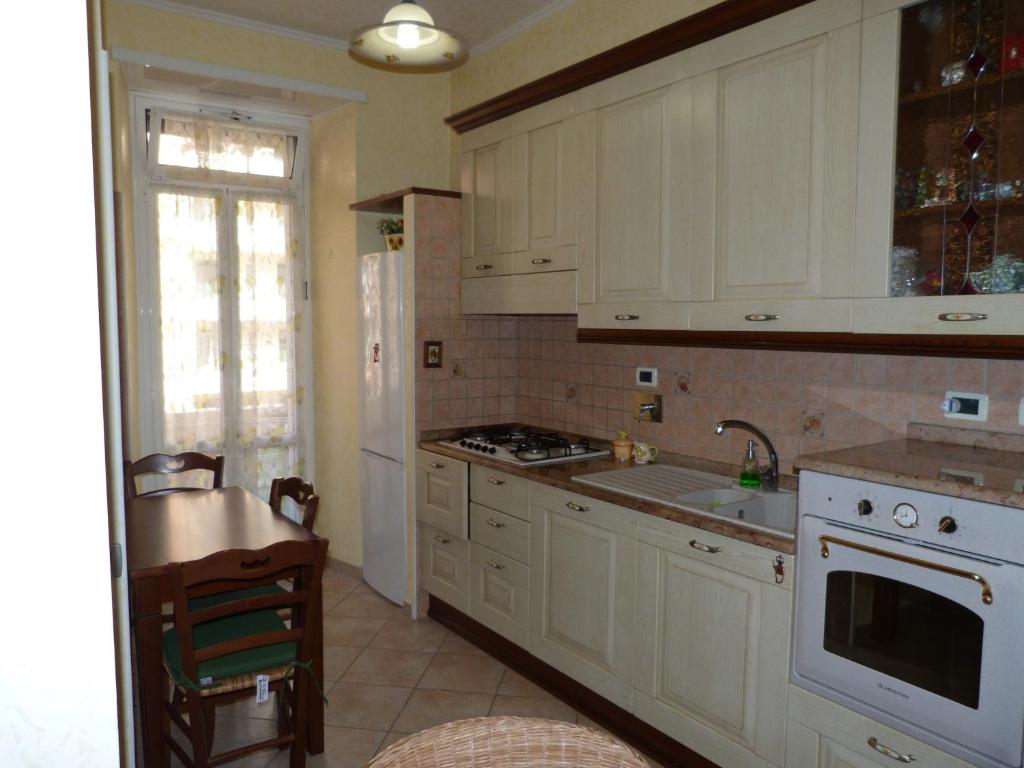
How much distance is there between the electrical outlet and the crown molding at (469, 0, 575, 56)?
2.49 meters

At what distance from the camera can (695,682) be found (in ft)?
7.73

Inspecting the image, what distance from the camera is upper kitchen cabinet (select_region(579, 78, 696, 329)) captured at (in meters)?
2.62

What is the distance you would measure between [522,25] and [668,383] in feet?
6.70

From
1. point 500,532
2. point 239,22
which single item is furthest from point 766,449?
point 239,22

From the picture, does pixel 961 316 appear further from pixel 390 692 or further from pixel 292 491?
pixel 390 692

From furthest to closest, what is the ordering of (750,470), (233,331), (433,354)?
(233,331), (433,354), (750,470)

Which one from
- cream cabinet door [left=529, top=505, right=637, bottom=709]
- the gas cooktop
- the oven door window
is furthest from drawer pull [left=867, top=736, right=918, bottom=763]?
the gas cooktop

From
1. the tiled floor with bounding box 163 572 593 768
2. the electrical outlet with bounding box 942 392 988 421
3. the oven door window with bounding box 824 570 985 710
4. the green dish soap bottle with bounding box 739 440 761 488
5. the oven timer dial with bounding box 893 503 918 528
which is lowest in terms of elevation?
the tiled floor with bounding box 163 572 593 768

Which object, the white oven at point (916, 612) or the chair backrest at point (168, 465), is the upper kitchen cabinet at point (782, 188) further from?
the chair backrest at point (168, 465)

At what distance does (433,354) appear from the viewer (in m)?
3.78

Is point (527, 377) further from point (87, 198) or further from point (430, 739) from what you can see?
point (87, 198)

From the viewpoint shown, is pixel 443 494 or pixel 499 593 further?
pixel 443 494

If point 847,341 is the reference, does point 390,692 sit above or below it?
below

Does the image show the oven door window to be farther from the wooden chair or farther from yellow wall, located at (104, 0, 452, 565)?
yellow wall, located at (104, 0, 452, 565)
